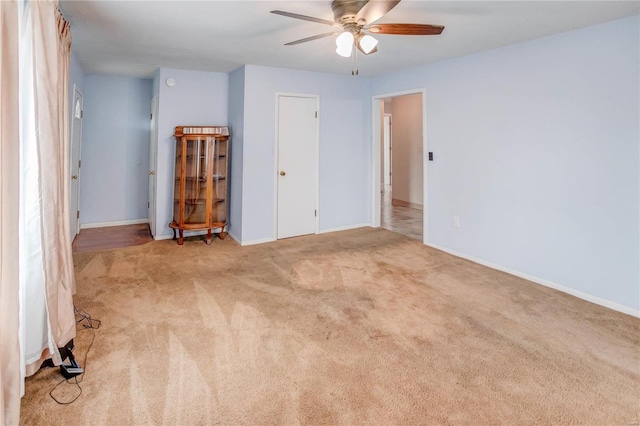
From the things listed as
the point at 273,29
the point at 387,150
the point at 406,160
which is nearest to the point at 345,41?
the point at 273,29

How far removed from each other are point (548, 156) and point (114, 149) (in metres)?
5.92

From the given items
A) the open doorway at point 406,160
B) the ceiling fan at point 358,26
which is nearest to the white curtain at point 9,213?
the ceiling fan at point 358,26

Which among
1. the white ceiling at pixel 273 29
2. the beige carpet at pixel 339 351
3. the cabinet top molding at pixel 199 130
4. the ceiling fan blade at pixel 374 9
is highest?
the white ceiling at pixel 273 29

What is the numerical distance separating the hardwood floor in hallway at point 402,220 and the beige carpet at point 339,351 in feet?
5.71

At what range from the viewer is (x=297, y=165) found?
16.1 feet

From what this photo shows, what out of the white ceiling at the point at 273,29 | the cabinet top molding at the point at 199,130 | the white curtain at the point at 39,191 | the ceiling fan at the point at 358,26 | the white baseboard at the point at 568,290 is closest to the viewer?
the white curtain at the point at 39,191

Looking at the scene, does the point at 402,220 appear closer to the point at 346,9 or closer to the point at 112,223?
the point at 346,9

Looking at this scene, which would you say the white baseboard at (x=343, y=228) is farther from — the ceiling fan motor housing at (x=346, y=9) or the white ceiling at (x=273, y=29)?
the ceiling fan motor housing at (x=346, y=9)

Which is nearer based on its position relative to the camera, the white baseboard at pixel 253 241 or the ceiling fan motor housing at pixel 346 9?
the ceiling fan motor housing at pixel 346 9

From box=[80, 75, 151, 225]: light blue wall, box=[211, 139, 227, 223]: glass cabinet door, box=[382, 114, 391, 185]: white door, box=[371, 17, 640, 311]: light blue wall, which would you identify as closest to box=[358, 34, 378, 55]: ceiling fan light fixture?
box=[371, 17, 640, 311]: light blue wall

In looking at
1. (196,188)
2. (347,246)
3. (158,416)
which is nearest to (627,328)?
(347,246)

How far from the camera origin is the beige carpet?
5.40ft

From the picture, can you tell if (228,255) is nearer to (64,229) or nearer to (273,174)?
(273,174)

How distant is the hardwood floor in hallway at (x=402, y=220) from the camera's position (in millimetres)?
5367
